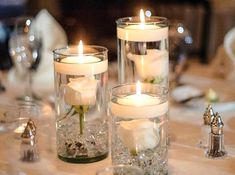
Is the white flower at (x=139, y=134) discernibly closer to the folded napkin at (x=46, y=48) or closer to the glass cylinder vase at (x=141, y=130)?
the glass cylinder vase at (x=141, y=130)

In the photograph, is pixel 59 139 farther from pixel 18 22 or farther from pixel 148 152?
pixel 18 22

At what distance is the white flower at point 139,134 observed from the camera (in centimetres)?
92

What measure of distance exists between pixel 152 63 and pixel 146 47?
35mm

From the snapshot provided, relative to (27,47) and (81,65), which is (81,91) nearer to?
(81,65)

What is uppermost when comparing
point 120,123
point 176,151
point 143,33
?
point 143,33

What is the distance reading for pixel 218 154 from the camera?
3.48ft

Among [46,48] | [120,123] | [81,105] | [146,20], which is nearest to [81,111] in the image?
[81,105]

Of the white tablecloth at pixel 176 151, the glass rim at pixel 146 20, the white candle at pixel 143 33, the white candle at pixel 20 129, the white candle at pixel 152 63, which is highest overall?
the glass rim at pixel 146 20

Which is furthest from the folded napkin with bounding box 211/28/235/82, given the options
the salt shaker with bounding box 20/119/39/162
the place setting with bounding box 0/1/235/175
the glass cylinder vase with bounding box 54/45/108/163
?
the salt shaker with bounding box 20/119/39/162

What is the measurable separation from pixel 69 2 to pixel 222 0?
1.00 metres

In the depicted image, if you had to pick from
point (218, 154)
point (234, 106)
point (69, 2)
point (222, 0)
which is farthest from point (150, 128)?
point (69, 2)

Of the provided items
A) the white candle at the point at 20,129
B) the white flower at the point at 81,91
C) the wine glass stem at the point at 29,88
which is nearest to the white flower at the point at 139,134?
the white flower at the point at 81,91

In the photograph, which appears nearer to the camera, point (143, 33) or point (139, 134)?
point (139, 134)

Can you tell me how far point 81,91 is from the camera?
3.34ft
